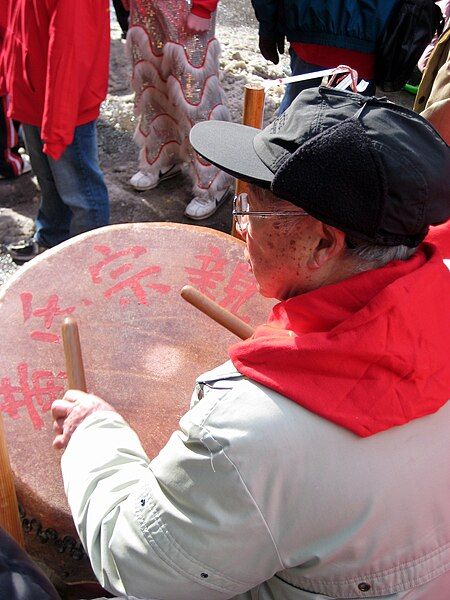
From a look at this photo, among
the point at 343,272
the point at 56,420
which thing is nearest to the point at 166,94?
the point at 56,420

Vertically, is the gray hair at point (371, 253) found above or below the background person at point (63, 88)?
above

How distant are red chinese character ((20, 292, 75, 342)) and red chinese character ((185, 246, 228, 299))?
14.4 inches

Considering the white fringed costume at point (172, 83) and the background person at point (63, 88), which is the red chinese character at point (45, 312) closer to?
the background person at point (63, 88)

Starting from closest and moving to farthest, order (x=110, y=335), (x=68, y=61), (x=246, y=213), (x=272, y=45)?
1. (x=246, y=213)
2. (x=110, y=335)
3. (x=68, y=61)
4. (x=272, y=45)

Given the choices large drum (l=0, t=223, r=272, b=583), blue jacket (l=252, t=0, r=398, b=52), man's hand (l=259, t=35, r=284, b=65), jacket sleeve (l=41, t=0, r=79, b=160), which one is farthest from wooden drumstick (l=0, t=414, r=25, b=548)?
man's hand (l=259, t=35, r=284, b=65)

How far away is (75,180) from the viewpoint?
284cm

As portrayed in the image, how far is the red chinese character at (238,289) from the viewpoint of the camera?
5.86 ft

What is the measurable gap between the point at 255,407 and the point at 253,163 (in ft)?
1.32

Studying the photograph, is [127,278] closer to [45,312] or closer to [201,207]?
[45,312]

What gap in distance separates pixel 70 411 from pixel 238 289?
67 centimetres

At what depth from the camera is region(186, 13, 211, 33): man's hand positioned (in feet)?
9.68

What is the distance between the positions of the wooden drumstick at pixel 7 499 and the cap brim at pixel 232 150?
2.37ft

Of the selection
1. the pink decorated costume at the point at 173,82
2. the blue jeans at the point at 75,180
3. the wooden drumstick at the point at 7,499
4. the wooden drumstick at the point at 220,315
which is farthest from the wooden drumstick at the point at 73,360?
the pink decorated costume at the point at 173,82

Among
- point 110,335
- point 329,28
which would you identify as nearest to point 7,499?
point 110,335
